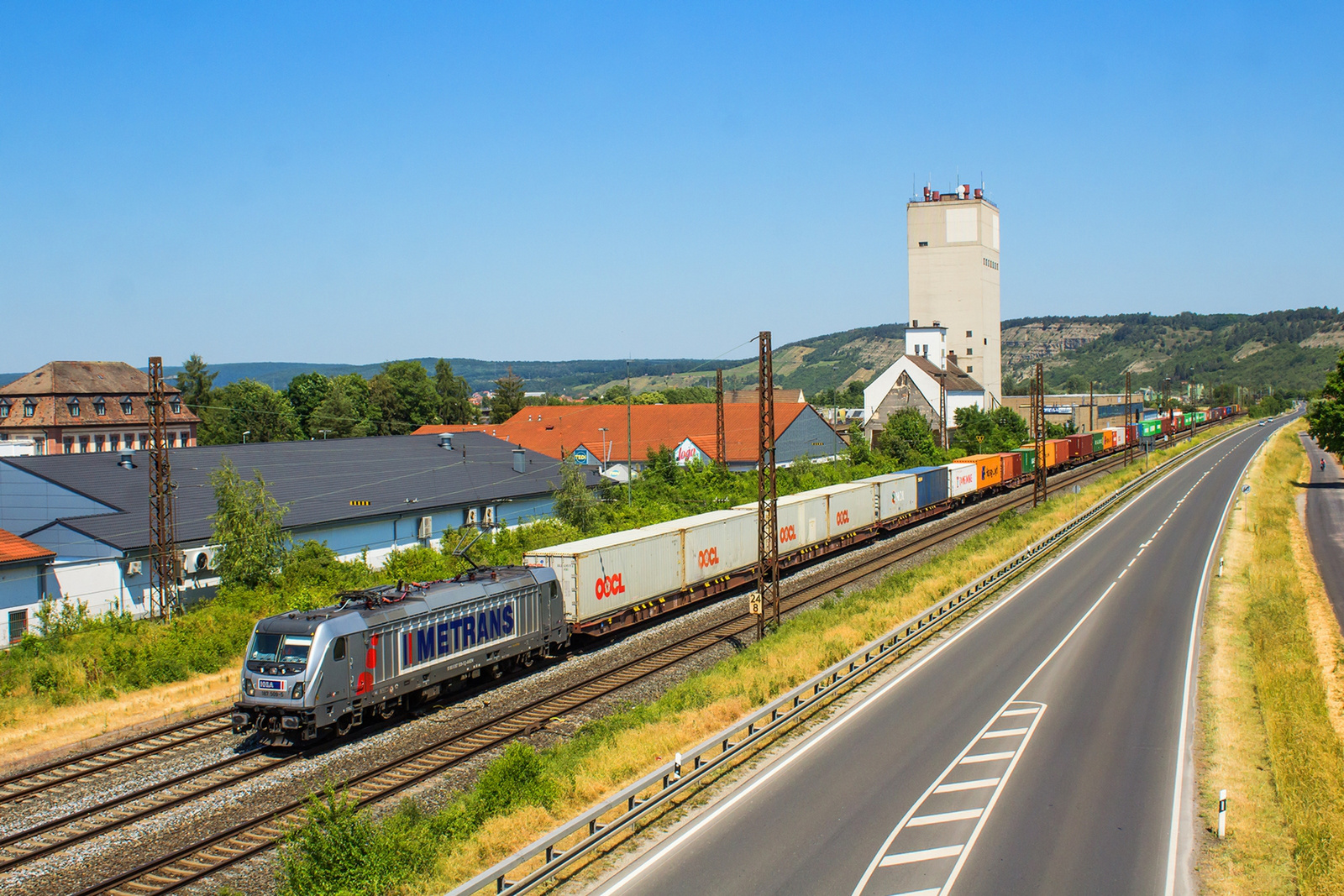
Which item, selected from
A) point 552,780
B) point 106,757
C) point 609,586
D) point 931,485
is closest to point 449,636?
point 609,586

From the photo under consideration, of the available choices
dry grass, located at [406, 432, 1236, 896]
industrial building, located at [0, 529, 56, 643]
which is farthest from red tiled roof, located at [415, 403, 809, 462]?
industrial building, located at [0, 529, 56, 643]

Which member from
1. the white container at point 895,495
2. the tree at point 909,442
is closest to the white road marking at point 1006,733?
the white container at point 895,495

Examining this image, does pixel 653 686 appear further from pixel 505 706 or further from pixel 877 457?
pixel 877 457

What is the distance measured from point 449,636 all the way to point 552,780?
345 inches

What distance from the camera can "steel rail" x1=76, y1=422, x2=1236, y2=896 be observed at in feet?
52.9

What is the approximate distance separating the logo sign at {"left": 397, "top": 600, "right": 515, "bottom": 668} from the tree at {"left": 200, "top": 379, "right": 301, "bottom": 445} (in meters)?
98.0

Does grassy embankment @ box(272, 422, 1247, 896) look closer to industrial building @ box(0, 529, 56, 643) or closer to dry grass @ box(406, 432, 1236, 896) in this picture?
dry grass @ box(406, 432, 1236, 896)

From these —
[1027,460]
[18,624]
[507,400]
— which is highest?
[507,400]

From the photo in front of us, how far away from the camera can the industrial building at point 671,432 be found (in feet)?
272

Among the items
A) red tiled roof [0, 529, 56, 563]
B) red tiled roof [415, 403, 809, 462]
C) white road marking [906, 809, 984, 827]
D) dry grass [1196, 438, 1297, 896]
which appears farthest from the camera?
red tiled roof [415, 403, 809, 462]

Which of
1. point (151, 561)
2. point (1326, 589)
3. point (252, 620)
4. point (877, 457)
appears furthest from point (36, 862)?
point (877, 457)

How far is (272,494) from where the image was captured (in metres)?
47.1

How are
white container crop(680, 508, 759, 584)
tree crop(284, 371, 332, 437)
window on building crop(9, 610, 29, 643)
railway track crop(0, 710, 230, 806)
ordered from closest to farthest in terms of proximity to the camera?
railway track crop(0, 710, 230, 806) → white container crop(680, 508, 759, 584) → window on building crop(9, 610, 29, 643) → tree crop(284, 371, 332, 437)

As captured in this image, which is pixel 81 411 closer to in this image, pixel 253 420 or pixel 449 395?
pixel 253 420
